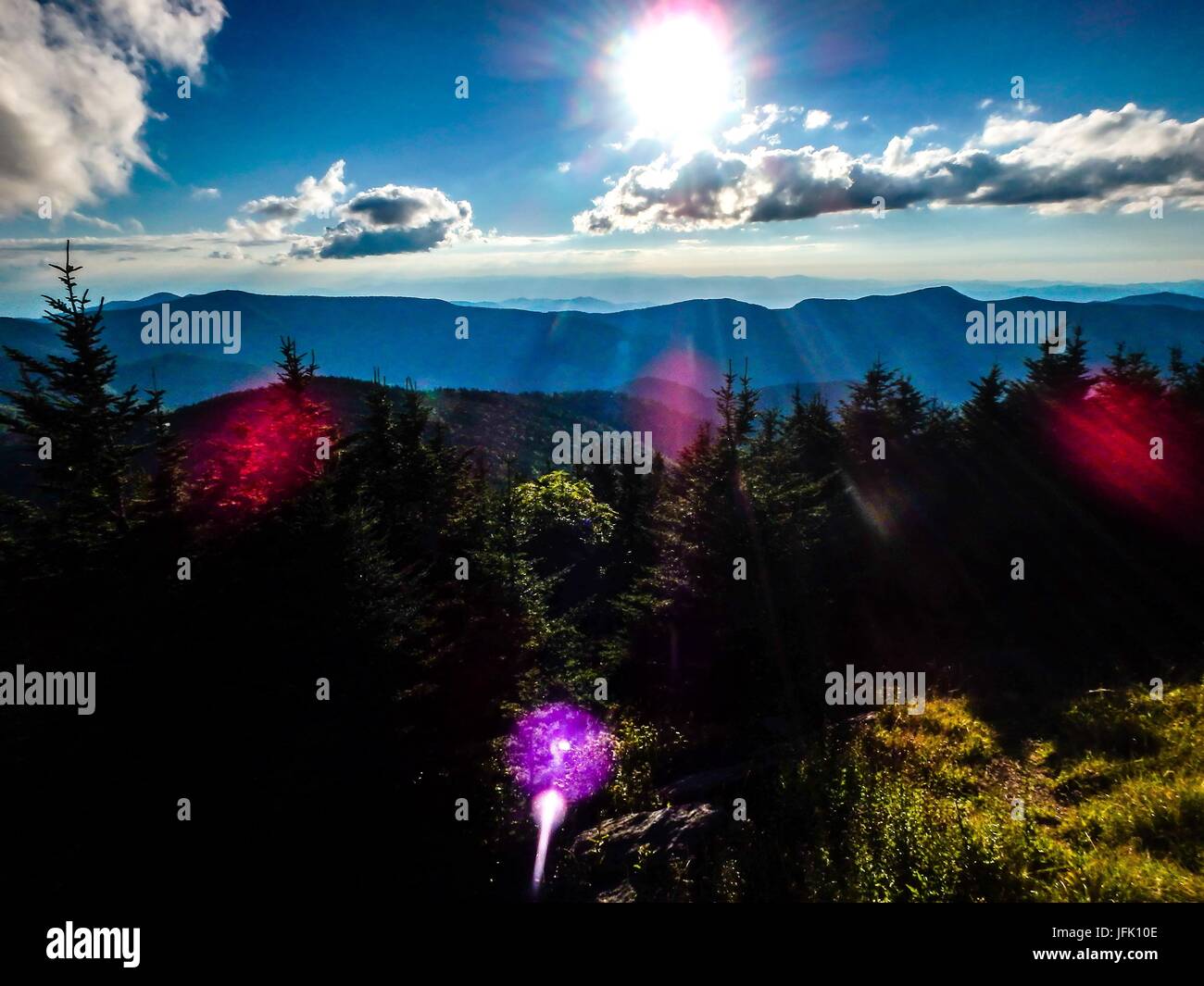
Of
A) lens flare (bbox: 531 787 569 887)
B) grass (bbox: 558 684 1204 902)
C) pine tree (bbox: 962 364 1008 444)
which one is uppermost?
pine tree (bbox: 962 364 1008 444)

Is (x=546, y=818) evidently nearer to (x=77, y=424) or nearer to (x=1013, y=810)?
(x=1013, y=810)

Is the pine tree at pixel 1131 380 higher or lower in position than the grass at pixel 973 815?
higher

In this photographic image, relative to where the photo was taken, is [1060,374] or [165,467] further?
[1060,374]

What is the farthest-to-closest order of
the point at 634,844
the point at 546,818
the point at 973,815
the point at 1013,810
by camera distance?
1. the point at 546,818
2. the point at 634,844
3. the point at 973,815
4. the point at 1013,810

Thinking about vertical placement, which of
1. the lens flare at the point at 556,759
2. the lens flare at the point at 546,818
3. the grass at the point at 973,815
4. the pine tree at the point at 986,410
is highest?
the pine tree at the point at 986,410

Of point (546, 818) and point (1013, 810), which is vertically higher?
point (1013, 810)

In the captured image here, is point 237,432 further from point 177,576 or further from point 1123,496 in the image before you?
point 1123,496

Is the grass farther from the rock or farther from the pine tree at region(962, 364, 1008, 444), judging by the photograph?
the pine tree at region(962, 364, 1008, 444)

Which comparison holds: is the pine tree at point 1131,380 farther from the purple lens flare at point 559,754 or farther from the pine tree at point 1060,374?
the purple lens flare at point 559,754

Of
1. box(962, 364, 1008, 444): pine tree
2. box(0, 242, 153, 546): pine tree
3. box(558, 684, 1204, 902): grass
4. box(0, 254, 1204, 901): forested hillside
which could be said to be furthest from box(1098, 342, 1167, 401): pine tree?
box(0, 242, 153, 546): pine tree

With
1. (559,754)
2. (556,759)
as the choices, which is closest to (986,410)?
(559,754)

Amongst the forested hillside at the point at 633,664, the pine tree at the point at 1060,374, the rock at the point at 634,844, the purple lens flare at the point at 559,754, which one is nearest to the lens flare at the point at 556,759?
the purple lens flare at the point at 559,754
